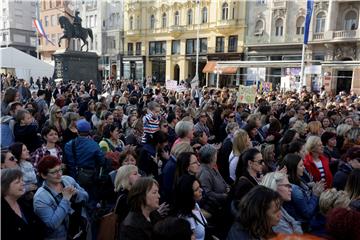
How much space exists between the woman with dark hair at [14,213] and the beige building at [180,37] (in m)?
34.0

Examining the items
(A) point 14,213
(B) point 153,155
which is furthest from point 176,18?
(A) point 14,213

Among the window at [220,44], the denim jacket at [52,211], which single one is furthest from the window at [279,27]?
the denim jacket at [52,211]

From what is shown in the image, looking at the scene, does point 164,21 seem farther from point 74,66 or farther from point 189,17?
point 74,66

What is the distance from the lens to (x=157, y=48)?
164 ft

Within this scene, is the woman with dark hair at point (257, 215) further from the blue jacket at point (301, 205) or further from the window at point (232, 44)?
the window at point (232, 44)

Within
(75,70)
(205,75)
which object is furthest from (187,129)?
(205,75)

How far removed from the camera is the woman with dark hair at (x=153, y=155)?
496 centimetres

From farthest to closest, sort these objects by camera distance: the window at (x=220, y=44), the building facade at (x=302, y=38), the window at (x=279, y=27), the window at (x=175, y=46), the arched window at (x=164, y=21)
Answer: the arched window at (x=164, y=21) → the window at (x=175, y=46) → the window at (x=220, y=44) → the window at (x=279, y=27) → the building facade at (x=302, y=38)

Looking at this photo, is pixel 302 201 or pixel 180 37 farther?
pixel 180 37

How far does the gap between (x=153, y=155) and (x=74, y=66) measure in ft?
59.6

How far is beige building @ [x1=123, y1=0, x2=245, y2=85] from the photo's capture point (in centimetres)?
4094

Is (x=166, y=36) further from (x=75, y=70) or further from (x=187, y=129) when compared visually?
(x=187, y=129)

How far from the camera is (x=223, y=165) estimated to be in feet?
19.3

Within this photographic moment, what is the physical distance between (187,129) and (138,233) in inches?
120
